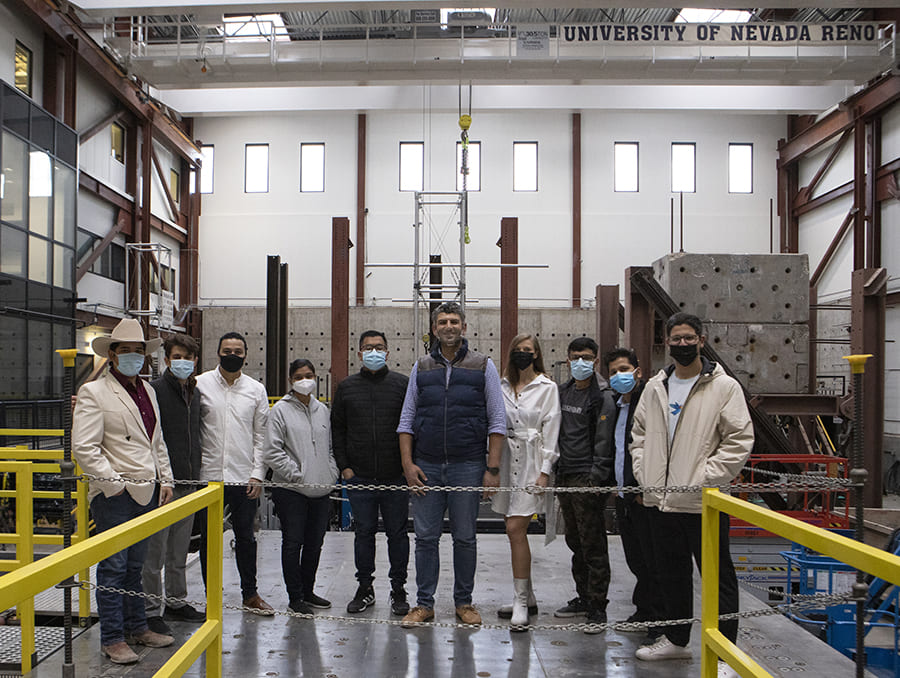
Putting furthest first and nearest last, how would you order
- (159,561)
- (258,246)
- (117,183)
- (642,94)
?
(258,246) < (642,94) < (117,183) < (159,561)

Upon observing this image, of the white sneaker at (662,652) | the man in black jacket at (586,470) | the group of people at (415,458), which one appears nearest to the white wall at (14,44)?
the group of people at (415,458)

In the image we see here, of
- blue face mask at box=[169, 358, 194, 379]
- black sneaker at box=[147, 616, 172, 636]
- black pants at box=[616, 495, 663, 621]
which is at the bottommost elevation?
black sneaker at box=[147, 616, 172, 636]

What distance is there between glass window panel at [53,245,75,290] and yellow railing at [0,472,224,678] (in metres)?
12.3

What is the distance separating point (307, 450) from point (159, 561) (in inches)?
46.6

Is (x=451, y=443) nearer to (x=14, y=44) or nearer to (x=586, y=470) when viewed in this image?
(x=586, y=470)

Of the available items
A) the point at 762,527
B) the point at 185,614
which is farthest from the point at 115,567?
the point at 762,527

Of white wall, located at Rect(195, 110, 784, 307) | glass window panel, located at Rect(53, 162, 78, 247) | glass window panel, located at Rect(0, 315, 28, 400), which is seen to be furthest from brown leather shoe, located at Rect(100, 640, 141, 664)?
white wall, located at Rect(195, 110, 784, 307)

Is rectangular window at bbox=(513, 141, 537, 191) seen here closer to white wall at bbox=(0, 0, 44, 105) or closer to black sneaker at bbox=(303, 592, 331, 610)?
white wall at bbox=(0, 0, 44, 105)

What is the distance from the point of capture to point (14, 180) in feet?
44.4

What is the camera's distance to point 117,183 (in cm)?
2112

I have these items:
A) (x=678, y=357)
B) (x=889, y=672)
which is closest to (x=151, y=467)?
(x=678, y=357)

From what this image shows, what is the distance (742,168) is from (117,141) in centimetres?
1936

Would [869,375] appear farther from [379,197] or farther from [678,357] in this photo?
[379,197]

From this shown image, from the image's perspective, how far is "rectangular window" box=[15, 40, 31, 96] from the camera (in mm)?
16234
